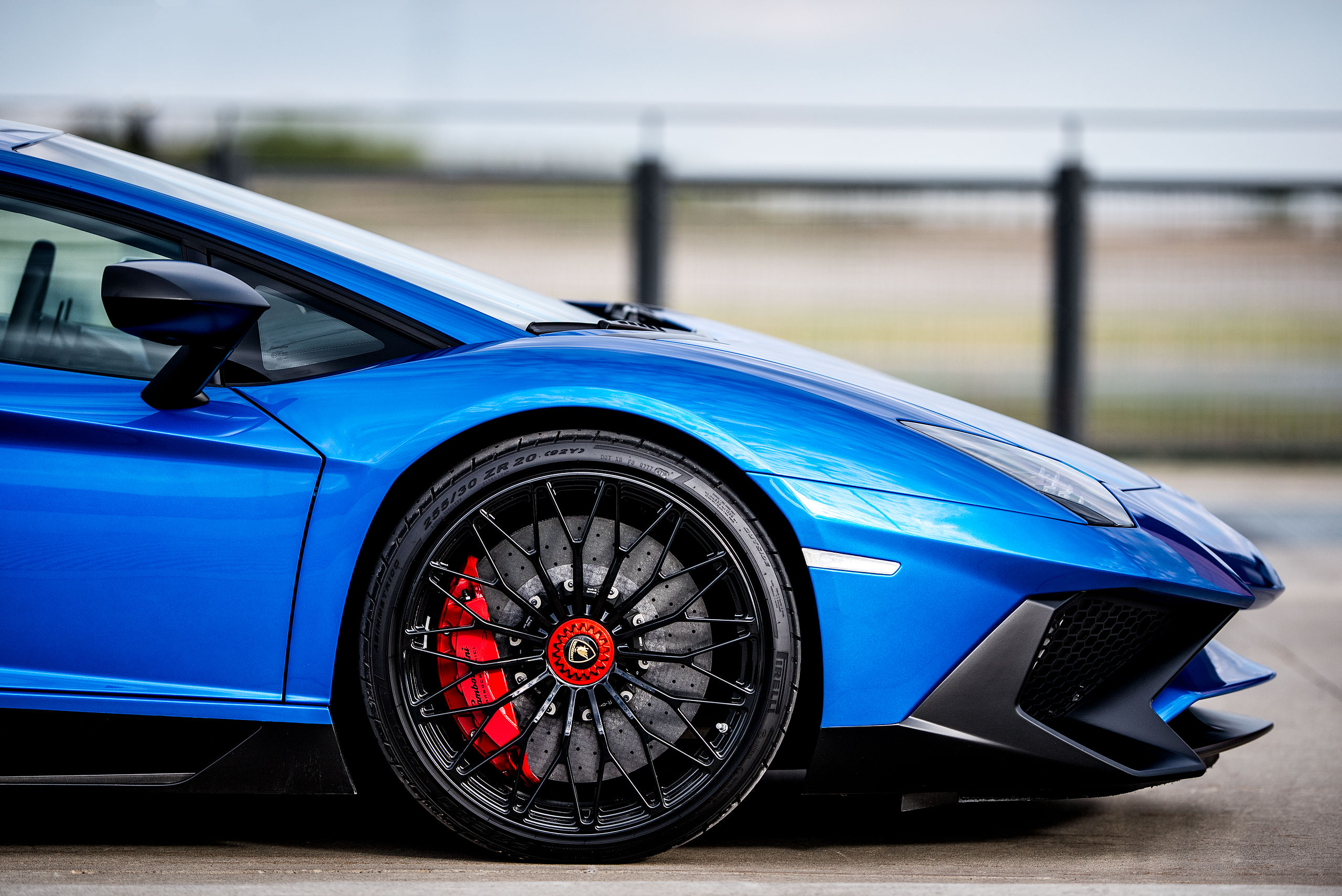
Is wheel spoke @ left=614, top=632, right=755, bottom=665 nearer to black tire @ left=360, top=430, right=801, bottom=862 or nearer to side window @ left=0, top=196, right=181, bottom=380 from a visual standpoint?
black tire @ left=360, top=430, right=801, bottom=862

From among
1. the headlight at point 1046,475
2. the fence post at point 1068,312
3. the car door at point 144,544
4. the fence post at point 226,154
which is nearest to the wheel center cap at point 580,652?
the car door at point 144,544

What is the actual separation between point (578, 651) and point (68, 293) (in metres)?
1.50

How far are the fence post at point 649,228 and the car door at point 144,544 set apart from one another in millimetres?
5207

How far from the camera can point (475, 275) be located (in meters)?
2.88

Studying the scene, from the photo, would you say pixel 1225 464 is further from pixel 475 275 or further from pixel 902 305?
pixel 475 275

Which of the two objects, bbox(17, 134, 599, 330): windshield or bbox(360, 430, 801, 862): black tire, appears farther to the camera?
bbox(17, 134, 599, 330): windshield

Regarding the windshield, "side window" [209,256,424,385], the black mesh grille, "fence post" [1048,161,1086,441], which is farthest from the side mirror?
"fence post" [1048,161,1086,441]

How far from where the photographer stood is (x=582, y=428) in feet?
6.97

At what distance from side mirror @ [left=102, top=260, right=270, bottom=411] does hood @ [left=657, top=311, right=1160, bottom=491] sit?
87 cm

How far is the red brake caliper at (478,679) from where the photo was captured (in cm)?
212

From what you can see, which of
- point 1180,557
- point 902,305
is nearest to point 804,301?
point 902,305

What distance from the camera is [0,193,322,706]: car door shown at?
6.60 ft

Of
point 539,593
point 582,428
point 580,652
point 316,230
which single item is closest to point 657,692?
point 580,652

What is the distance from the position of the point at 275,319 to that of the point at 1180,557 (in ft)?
5.34
